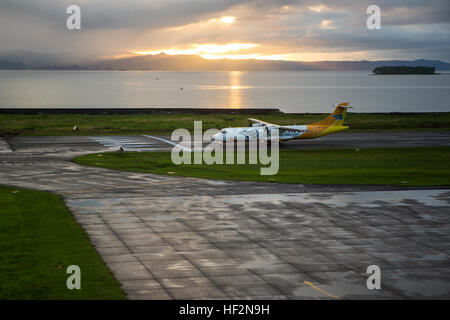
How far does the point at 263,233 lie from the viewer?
94.1 ft

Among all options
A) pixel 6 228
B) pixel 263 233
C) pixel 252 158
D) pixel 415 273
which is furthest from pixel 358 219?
pixel 252 158

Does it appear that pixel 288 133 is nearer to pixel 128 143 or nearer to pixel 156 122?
pixel 128 143

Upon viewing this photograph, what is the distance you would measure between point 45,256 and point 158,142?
154 ft

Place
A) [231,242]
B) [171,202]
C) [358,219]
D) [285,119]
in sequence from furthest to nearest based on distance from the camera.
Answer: [285,119], [171,202], [358,219], [231,242]

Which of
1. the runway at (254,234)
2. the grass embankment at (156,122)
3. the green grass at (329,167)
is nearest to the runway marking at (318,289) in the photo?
the runway at (254,234)

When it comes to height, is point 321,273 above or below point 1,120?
below

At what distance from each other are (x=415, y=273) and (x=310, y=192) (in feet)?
56.4

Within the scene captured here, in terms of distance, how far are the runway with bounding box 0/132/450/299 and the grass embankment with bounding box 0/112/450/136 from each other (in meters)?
34.7

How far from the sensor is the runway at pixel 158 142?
6436cm

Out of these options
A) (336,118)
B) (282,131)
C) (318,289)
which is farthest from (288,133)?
(318,289)

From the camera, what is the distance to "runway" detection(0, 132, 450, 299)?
68.7ft

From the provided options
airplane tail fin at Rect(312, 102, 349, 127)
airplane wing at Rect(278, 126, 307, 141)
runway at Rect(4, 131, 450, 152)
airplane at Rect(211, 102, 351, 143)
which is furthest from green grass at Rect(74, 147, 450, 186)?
airplane tail fin at Rect(312, 102, 349, 127)

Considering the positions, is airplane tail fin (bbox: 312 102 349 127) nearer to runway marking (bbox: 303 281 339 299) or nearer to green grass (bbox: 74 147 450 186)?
green grass (bbox: 74 147 450 186)

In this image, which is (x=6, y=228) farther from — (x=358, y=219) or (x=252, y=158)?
(x=252, y=158)
